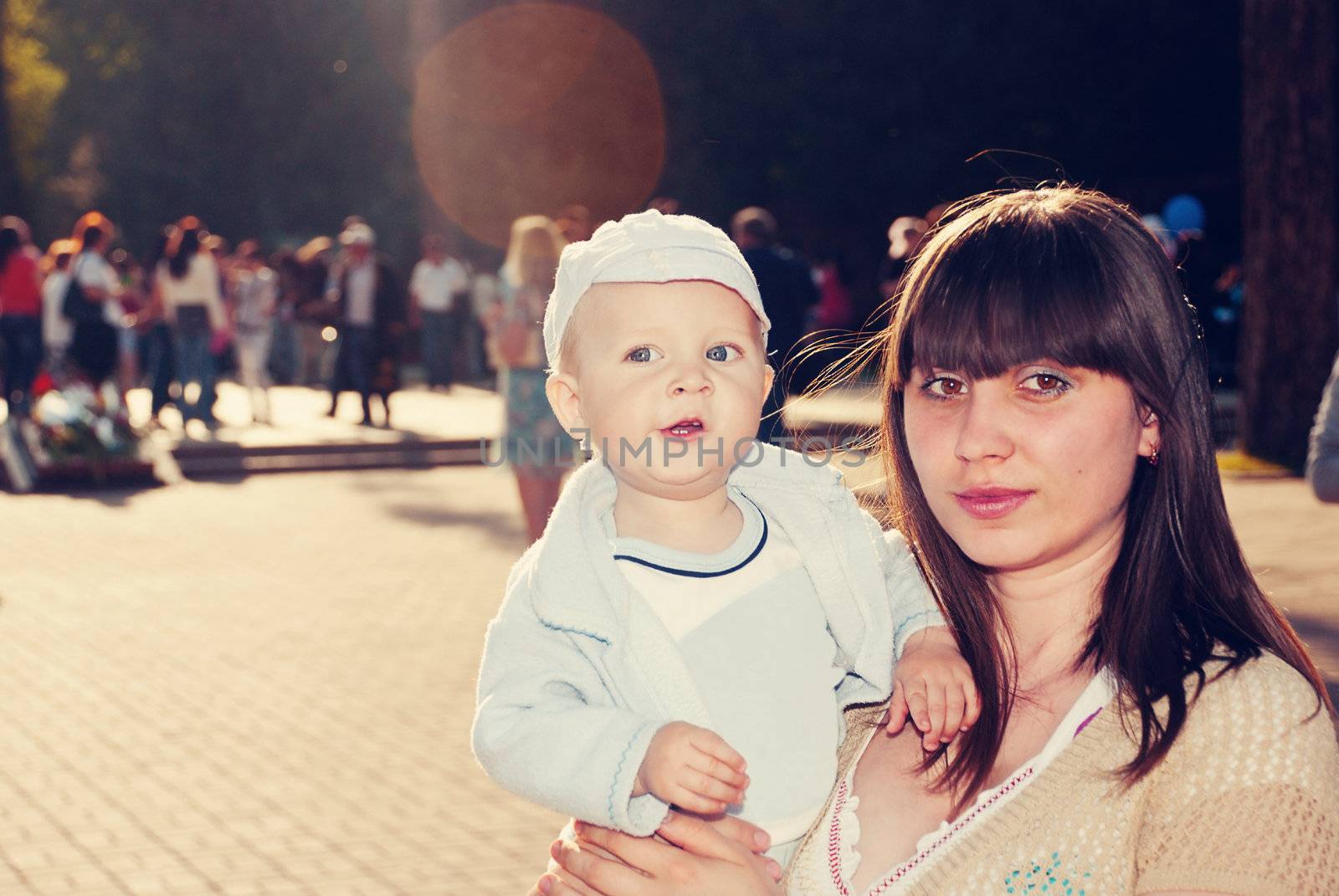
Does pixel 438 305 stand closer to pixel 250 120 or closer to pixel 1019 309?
pixel 250 120

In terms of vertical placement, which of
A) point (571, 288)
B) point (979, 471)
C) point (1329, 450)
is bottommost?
point (1329, 450)

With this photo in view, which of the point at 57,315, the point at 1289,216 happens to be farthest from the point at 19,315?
the point at 1289,216

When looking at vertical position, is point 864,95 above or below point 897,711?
above

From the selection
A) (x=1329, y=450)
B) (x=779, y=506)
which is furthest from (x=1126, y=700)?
(x=1329, y=450)

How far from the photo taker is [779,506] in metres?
2.26

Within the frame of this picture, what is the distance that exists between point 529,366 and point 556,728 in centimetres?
697

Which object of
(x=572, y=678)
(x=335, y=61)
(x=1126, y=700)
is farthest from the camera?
(x=335, y=61)

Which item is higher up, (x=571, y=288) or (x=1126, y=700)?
(x=571, y=288)

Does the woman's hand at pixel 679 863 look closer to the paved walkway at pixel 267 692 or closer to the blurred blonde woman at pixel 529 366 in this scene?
the paved walkway at pixel 267 692

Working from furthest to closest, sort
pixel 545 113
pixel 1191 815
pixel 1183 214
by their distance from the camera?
pixel 545 113 → pixel 1183 214 → pixel 1191 815

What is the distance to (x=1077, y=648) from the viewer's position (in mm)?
2072

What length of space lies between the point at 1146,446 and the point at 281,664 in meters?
6.31

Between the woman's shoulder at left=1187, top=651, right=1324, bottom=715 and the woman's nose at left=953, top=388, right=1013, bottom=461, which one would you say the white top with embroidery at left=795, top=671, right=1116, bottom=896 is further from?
the woman's nose at left=953, top=388, right=1013, bottom=461

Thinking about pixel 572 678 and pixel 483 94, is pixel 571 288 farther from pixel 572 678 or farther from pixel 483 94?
pixel 483 94
